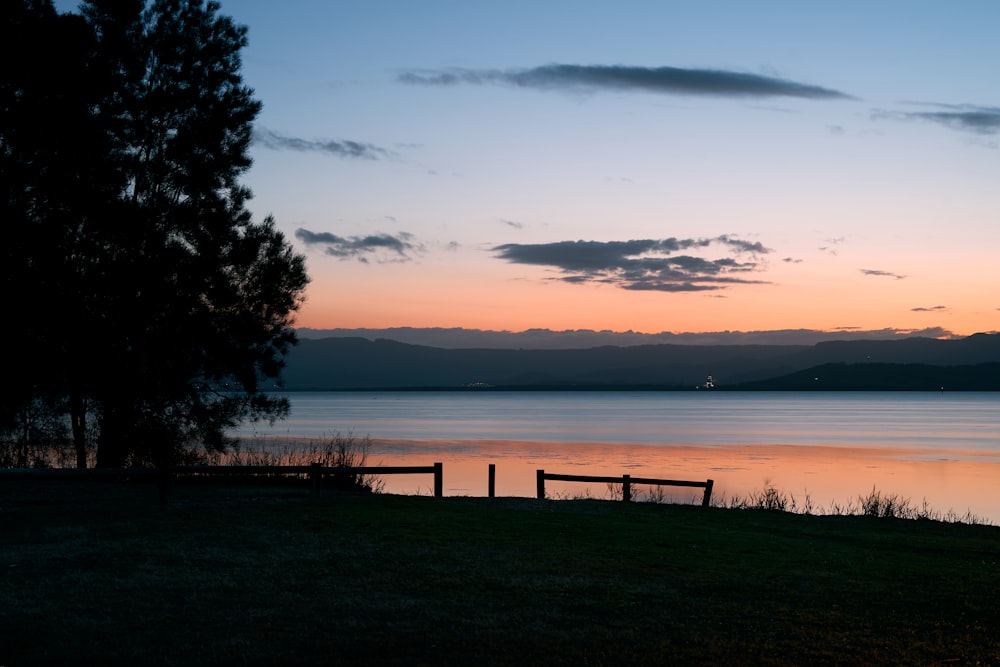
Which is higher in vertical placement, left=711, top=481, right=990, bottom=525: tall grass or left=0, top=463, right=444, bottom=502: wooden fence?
left=0, top=463, right=444, bottom=502: wooden fence

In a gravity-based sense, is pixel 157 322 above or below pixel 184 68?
below

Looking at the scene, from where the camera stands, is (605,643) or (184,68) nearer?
(605,643)

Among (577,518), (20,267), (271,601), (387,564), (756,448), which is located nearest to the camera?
(271,601)

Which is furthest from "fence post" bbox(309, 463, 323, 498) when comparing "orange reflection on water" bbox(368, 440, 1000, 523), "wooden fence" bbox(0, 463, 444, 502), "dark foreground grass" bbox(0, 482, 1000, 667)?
"orange reflection on water" bbox(368, 440, 1000, 523)

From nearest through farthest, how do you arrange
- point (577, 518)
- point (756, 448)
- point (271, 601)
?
point (271, 601), point (577, 518), point (756, 448)

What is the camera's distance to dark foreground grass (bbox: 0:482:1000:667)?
31.3ft

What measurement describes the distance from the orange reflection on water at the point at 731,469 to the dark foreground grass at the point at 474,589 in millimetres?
14948

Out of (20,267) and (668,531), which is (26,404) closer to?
(20,267)

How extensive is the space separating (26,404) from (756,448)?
58505 mm

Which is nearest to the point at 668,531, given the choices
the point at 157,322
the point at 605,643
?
the point at 605,643

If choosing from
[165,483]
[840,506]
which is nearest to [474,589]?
[165,483]

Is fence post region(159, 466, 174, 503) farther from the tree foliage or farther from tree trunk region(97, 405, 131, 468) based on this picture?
tree trunk region(97, 405, 131, 468)

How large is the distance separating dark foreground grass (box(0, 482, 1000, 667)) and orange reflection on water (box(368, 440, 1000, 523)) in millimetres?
14948

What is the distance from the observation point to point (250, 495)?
23875mm
